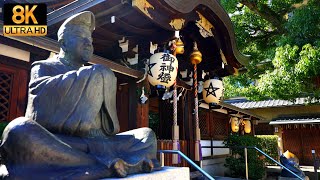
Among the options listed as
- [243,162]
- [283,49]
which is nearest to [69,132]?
[283,49]

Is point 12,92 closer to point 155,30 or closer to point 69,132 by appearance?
point 69,132

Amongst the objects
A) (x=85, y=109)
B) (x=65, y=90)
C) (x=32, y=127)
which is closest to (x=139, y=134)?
(x=85, y=109)

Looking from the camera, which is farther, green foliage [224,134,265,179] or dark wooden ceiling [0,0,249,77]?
green foliage [224,134,265,179]

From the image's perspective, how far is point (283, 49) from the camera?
830 centimetres

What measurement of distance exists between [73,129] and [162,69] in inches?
139

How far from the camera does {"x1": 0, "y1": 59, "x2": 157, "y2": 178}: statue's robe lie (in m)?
2.42

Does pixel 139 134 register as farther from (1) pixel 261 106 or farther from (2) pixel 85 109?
(1) pixel 261 106

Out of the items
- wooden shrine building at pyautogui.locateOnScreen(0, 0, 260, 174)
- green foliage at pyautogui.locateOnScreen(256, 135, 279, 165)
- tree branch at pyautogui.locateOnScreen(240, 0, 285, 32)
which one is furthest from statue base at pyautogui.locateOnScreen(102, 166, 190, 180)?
green foliage at pyautogui.locateOnScreen(256, 135, 279, 165)

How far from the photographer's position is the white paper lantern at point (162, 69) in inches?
242

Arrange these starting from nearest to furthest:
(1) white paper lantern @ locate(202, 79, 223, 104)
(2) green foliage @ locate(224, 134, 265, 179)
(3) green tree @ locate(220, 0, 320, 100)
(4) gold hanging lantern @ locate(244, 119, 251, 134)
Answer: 1. (3) green tree @ locate(220, 0, 320, 100)
2. (1) white paper lantern @ locate(202, 79, 223, 104)
3. (2) green foliage @ locate(224, 134, 265, 179)
4. (4) gold hanging lantern @ locate(244, 119, 251, 134)

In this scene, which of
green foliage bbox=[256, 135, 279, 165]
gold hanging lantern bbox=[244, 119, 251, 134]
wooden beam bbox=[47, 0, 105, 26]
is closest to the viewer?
wooden beam bbox=[47, 0, 105, 26]

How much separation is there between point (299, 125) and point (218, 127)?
8201 mm

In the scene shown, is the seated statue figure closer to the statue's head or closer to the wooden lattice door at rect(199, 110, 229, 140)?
the statue's head

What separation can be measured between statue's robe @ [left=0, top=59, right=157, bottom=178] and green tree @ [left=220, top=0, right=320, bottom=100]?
19.7 feet
